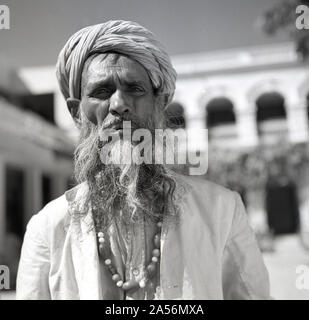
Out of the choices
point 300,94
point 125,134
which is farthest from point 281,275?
point 125,134

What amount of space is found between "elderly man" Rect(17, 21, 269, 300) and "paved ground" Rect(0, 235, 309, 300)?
2.57 m

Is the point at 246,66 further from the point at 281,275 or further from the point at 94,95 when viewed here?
the point at 94,95

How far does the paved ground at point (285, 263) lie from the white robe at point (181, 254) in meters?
2.52

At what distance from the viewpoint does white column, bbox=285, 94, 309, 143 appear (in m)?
8.80

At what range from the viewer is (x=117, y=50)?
2.69ft

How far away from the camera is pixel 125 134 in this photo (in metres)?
0.80

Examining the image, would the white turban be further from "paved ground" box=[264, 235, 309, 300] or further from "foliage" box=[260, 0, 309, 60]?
"paved ground" box=[264, 235, 309, 300]

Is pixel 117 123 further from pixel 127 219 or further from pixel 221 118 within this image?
pixel 221 118

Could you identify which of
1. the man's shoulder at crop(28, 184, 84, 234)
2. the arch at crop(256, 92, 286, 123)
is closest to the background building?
the arch at crop(256, 92, 286, 123)

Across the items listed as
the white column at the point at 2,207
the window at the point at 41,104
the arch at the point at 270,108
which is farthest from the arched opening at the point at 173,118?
the arch at the point at 270,108

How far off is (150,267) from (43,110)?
715 cm

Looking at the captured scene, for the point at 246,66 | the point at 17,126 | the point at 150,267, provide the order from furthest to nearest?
the point at 246,66 < the point at 17,126 < the point at 150,267

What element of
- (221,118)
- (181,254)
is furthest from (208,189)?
(221,118)

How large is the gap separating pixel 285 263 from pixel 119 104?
6.60 metres
